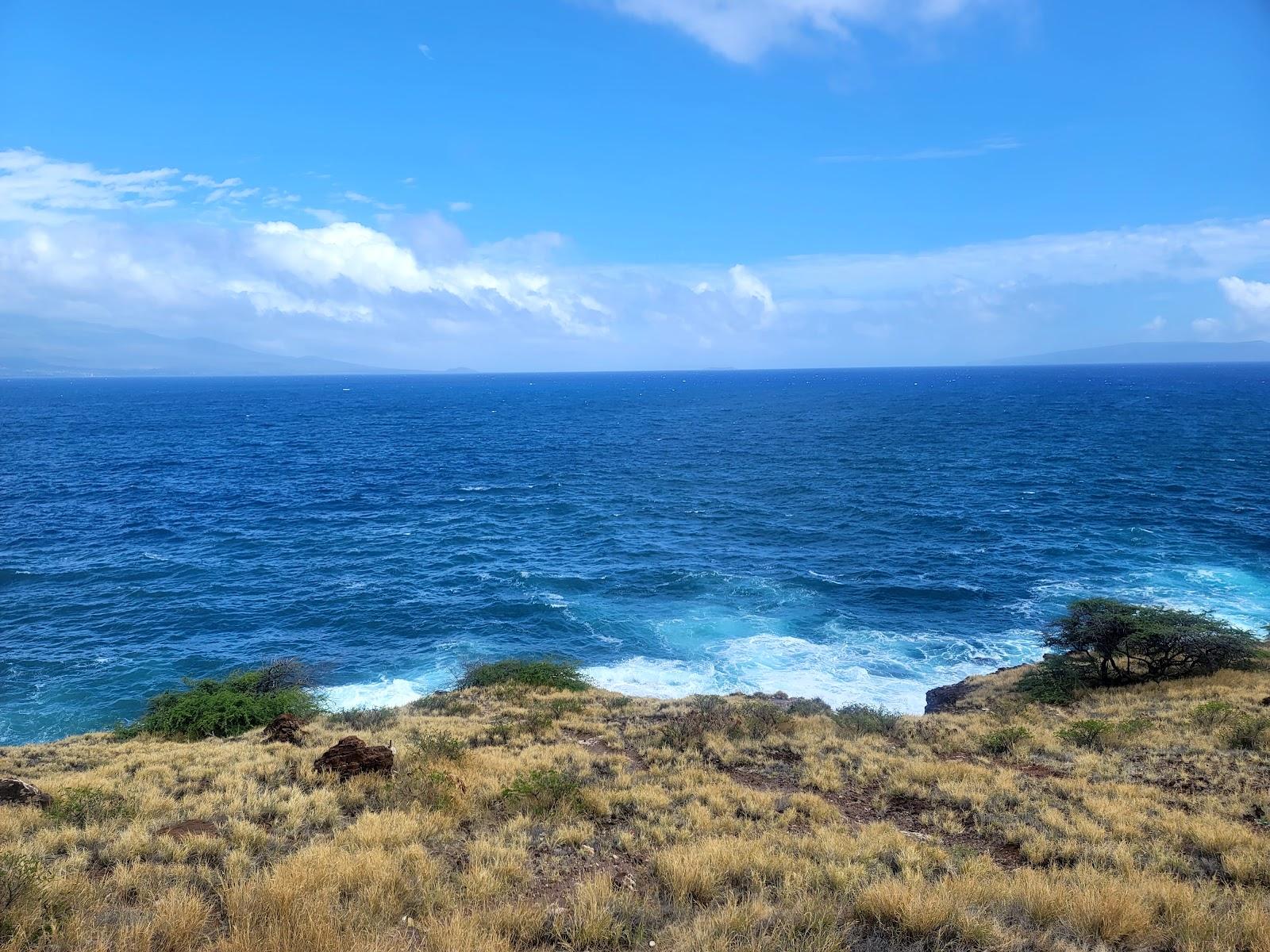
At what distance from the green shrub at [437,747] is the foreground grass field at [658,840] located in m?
0.07

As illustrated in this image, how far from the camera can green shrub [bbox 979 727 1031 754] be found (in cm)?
1656

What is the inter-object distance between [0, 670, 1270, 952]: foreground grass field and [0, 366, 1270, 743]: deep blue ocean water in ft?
38.8

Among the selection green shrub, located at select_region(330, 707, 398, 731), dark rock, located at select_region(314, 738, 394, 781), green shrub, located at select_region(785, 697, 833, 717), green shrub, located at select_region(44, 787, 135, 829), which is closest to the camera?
green shrub, located at select_region(44, 787, 135, 829)

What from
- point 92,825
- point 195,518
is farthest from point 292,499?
point 92,825

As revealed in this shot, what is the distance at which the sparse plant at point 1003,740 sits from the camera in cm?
1656

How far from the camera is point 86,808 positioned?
33.5ft

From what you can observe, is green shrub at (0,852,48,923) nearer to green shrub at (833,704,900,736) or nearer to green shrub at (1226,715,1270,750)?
green shrub at (833,704,900,736)

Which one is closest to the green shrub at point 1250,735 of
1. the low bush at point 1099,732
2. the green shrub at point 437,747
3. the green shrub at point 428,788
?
the low bush at point 1099,732

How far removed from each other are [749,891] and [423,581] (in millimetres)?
34804

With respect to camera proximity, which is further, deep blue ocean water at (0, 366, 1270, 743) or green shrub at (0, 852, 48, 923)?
deep blue ocean water at (0, 366, 1270, 743)

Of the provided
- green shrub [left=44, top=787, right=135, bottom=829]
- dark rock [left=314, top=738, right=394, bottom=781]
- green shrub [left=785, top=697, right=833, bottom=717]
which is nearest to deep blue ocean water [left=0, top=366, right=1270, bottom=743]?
green shrub [left=785, top=697, right=833, bottom=717]

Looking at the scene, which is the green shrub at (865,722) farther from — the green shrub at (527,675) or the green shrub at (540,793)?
the green shrub at (527,675)

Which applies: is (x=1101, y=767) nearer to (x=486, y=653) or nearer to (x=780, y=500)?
(x=486, y=653)

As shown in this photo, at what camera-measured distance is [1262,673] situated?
2281cm
